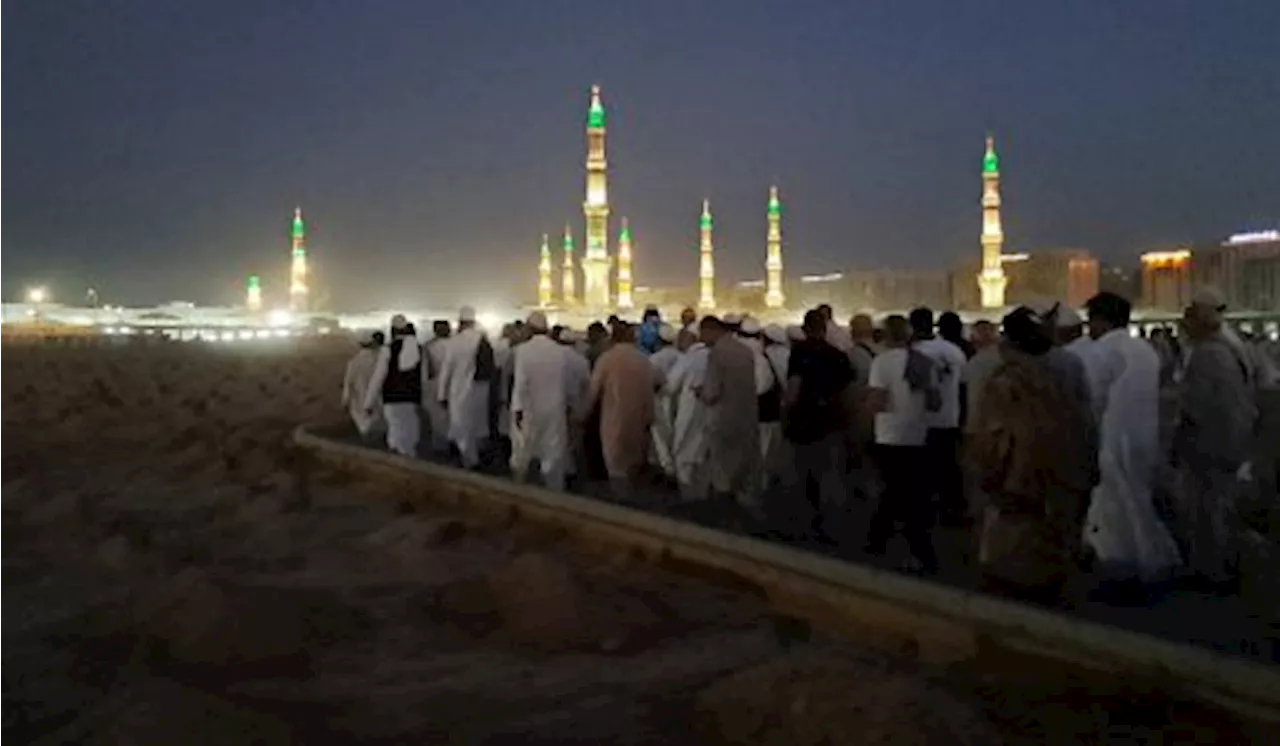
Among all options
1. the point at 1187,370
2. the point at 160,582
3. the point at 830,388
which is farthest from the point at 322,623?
the point at 1187,370

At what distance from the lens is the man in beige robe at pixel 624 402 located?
11188 millimetres

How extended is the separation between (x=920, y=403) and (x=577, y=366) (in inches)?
165

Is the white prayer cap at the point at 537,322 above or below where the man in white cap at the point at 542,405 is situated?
above

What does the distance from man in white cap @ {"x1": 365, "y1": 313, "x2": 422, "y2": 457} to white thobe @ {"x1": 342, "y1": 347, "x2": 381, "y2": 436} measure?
80 cm

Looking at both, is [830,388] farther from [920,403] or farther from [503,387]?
[503,387]

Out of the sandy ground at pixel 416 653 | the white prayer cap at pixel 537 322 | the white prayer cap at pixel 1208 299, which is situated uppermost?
the white prayer cap at pixel 1208 299

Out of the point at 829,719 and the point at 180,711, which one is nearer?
the point at 829,719

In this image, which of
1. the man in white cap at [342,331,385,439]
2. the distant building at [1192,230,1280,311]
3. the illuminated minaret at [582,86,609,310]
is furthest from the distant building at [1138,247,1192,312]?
the man in white cap at [342,331,385,439]

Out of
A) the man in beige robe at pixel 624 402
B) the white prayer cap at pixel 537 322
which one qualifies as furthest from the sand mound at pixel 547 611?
the white prayer cap at pixel 537 322

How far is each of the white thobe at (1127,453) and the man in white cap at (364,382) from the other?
8.76 meters

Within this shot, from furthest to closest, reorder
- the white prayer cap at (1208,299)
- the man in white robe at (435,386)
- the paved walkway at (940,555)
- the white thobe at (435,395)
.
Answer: the white thobe at (435,395), the man in white robe at (435,386), the white prayer cap at (1208,299), the paved walkway at (940,555)

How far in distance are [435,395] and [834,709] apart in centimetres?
939

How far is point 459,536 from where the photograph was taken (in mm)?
10680

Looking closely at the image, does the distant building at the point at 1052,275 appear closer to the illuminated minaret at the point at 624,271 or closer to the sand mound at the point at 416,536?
the illuminated minaret at the point at 624,271
